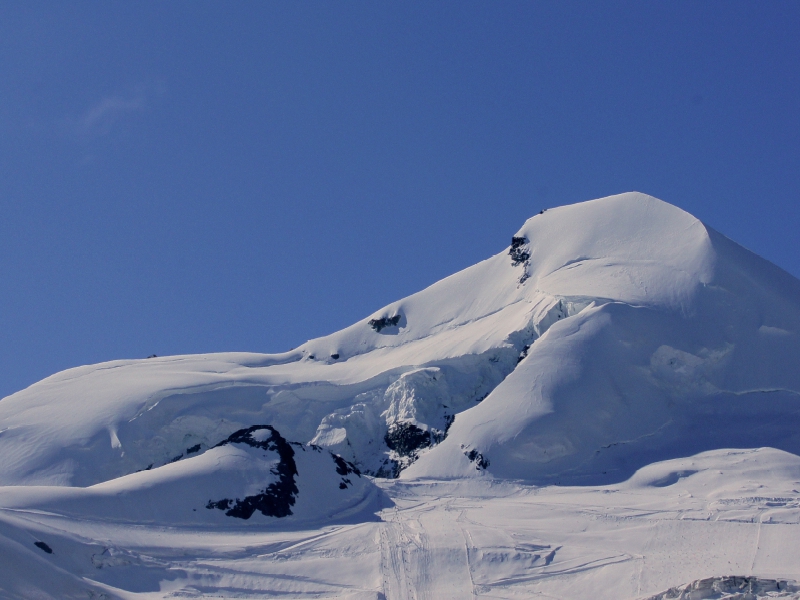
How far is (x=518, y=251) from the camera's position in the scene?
8519cm

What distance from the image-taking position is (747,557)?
48062 mm

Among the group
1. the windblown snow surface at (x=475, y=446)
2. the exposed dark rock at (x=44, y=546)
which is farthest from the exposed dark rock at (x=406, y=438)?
the exposed dark rock at (x=44, y=546)

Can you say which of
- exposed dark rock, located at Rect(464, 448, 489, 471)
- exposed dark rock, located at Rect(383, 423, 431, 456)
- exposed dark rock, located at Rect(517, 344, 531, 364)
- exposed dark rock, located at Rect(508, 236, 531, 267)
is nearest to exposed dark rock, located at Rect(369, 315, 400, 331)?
exposed dark rock, located at Rect(508, 236, 531, 267)

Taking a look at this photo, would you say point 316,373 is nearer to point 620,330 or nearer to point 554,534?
point 620,330

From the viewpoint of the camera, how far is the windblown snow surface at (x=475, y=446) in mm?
49875

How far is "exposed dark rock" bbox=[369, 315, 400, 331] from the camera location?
87.2m

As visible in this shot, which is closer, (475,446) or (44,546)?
(44,546)

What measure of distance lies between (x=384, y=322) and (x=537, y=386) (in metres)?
22.1

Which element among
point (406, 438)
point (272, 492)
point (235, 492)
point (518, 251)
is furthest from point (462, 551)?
point (518, 251)

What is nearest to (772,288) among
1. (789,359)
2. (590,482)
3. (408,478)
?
(789,359)

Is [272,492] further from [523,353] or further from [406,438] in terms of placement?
[523,353]

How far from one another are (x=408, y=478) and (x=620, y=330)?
17.5m

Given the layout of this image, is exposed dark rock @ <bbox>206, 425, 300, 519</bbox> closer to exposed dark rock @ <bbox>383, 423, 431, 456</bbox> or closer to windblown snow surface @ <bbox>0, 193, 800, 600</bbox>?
windblown snow surface @ <bbox>0, 193, 800, 600</bbox>

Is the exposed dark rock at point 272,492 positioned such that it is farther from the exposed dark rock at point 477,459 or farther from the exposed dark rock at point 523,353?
the exposed dark rock at point 523,353
